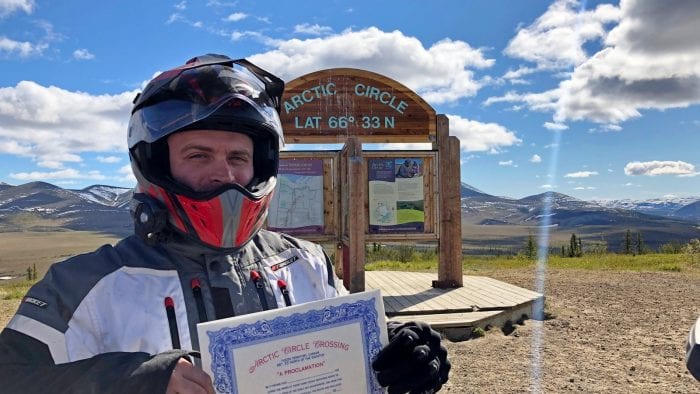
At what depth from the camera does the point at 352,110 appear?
782cm

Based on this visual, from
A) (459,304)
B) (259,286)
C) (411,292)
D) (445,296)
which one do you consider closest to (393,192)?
(411,292)

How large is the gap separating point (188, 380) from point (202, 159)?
2.21 ft

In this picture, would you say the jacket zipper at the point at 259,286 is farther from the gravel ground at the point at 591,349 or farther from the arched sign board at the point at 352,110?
the arched sign board at the point at 352,110

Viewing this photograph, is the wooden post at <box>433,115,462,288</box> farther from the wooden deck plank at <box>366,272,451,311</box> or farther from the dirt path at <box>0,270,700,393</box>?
the dirt path at <box>0,270,700,393</box>

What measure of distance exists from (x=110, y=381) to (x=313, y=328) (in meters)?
0.50

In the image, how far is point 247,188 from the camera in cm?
177

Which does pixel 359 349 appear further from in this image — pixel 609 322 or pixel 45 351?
pixel 609 322

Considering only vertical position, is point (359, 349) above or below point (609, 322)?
above

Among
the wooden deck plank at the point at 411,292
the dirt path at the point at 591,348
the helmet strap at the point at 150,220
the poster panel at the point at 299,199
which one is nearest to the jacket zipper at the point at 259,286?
the helmet strap at the point at 150,220

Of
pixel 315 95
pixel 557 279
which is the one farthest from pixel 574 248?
pixel 315 95

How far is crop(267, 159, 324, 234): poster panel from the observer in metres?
7.64

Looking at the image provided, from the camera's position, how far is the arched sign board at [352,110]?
25.3 ft

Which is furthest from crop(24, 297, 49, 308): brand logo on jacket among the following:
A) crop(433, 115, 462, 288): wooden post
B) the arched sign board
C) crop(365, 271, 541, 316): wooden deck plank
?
crop(433, 115, 462, 288): wooden post

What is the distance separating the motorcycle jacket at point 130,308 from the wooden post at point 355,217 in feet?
16.6
